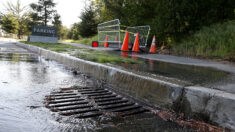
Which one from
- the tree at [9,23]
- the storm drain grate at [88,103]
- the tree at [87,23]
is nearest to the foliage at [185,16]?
the storm drain grate at [88,103]

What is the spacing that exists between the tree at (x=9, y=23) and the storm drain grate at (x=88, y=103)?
141ft

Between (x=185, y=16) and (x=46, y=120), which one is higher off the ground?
(x=185, y=16)

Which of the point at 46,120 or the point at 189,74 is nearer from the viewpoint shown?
the point at 46,120

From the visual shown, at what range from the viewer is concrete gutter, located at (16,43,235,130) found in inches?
76.2

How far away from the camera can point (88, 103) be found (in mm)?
2656

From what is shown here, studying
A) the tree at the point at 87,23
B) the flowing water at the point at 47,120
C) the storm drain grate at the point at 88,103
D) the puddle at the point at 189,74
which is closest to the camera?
the flowing water at the point at 47,120

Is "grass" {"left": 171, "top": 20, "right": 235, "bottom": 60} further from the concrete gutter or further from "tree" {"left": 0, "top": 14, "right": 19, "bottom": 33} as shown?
"tree" {"left": 0, "top": 14, "right": 19, "bottom": 33}

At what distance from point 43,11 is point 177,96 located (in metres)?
41.4

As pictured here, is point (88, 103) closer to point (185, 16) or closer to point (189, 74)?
Result: point (189, 74)

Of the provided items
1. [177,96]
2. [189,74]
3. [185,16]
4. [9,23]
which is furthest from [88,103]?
[9,23]

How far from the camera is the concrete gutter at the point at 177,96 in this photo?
76.2 inches

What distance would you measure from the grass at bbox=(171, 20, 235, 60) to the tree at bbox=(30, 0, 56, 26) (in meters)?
35.6

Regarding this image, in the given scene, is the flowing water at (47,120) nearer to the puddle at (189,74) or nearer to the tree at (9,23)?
the puddle at (189,74)

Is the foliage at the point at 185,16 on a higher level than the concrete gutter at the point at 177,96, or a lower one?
higher
